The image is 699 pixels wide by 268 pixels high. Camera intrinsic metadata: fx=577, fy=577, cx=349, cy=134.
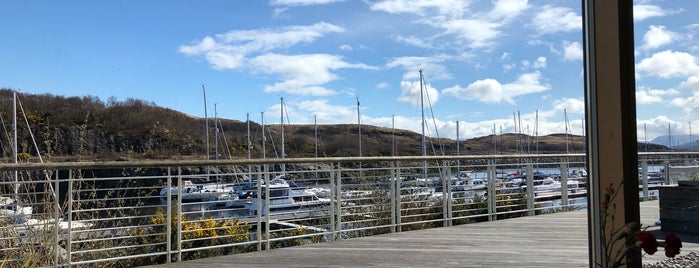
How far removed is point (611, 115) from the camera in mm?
1985

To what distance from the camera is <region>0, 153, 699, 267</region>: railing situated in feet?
11.7

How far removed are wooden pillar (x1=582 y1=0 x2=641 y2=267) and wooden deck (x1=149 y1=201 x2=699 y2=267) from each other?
2.75 ft

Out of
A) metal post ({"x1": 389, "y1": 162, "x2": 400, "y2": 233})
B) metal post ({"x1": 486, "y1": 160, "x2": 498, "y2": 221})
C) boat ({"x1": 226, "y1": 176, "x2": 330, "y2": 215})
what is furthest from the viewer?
metal post ({"x1": 486, "y1": 160, "x2": 498, "y2": 221})

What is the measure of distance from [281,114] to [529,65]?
2050cm

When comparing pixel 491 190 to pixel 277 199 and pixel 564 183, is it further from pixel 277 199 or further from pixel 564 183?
pixel 277 199

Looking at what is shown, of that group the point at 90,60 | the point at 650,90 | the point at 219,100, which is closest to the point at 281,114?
the point at 219,100

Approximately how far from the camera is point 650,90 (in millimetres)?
2174

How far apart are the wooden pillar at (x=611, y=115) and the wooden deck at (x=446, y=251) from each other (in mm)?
838

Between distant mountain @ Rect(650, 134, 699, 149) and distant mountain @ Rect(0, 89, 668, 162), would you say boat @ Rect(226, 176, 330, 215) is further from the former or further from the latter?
distant mountain @ Rect(0, 89, 668, 162)

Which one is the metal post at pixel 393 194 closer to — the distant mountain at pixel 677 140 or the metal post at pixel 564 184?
the metal post at pixel 564 184

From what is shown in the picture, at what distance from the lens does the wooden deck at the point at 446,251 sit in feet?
12.3

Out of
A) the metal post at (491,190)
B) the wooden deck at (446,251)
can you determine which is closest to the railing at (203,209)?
the metal post at (491,190)

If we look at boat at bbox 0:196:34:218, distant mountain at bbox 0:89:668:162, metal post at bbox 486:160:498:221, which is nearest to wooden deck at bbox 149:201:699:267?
metal post at bbox 486:160:498:221

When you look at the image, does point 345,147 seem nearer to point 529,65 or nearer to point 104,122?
point 104,122
